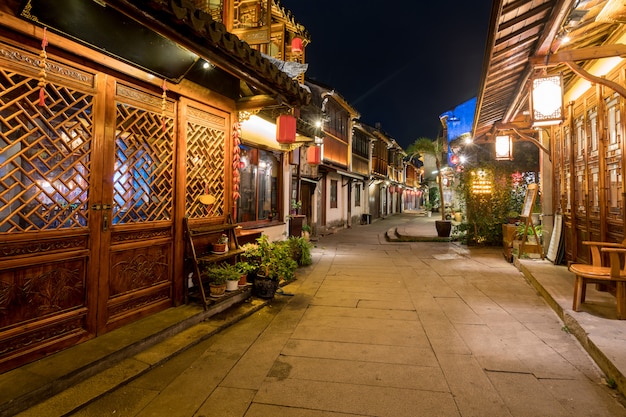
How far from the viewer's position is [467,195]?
595 inches

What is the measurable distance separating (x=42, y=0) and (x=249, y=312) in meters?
5.14

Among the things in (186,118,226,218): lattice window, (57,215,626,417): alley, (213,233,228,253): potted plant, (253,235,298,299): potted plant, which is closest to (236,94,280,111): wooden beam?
(186,118,226,218): lattice window

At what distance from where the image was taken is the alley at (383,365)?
11.1 feet

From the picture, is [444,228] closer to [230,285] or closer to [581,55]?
[581,55]

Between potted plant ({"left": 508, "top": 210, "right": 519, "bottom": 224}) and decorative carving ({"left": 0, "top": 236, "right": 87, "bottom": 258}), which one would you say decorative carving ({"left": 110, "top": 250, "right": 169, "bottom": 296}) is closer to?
decorative carving ({"left": 0, "top": 236, "right": 87, "bottom": 258})

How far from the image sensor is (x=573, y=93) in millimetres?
8297

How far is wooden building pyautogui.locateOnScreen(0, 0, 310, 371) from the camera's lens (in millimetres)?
3654

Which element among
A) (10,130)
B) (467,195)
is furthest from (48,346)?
(467,195)

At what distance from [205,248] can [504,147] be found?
9816 mm

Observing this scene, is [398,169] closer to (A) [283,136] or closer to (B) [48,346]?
(A) [283,136]

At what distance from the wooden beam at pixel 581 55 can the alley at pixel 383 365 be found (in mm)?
4236

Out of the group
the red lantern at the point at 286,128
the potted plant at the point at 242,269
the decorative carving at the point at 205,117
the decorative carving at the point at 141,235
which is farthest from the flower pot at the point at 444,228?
the decorative carving at the point at 141,235

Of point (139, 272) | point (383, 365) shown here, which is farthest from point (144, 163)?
point (383, 365)

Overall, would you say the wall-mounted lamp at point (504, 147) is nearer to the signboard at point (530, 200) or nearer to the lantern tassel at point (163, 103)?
the signboard at point (530, 200)
